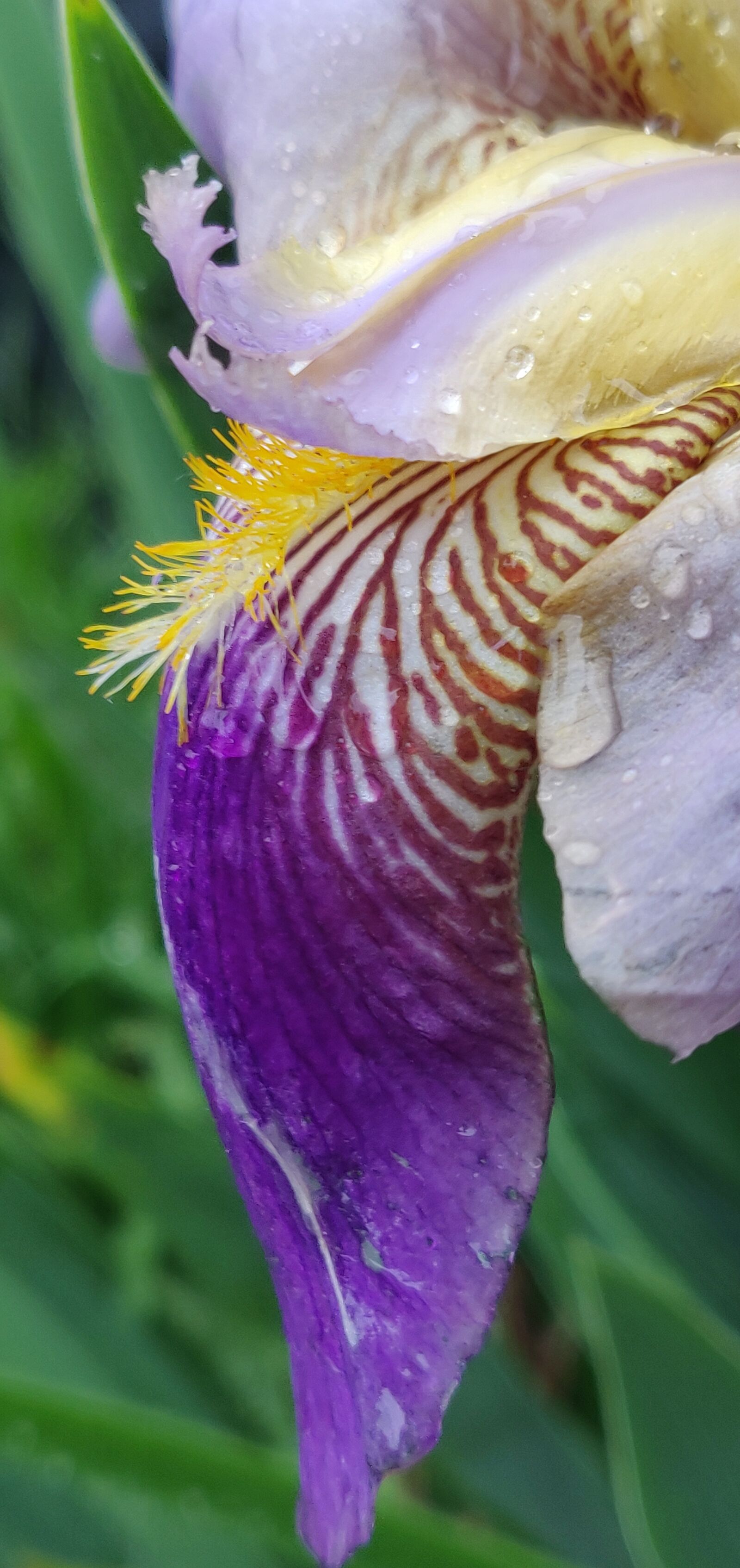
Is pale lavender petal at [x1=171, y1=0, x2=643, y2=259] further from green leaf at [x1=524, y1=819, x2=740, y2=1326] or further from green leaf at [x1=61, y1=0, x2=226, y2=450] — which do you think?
green leaf at [x1=524, y1=819, x2=740, y2=1326]

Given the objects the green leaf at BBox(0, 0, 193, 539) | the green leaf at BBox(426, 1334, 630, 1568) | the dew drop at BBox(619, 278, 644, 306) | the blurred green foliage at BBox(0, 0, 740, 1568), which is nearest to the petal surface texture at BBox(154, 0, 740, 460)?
the dew drop at BBox(619, 278, 644, 306)

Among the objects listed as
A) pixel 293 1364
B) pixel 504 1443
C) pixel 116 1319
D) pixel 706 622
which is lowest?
pixel 504 1443

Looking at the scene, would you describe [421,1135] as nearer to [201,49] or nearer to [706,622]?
[706,622]

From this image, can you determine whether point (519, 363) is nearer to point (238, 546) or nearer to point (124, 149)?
point (238, 546)

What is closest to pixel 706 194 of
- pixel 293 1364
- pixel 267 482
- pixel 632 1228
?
pixel 267 482

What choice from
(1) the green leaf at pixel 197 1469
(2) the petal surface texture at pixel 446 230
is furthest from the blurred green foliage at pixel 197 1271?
(2) the petal surface texture at pixel 446 230

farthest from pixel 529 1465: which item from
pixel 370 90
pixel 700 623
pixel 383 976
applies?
pixel 370 90

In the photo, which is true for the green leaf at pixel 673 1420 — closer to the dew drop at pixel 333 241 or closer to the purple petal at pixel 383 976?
the purple petal at pixel 383 976
